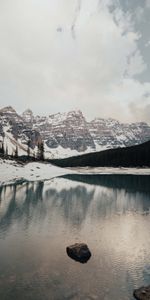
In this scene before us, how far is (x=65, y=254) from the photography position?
26422 mm

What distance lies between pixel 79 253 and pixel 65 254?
56.1 inches

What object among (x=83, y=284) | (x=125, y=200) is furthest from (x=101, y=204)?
(x=83, y=284)

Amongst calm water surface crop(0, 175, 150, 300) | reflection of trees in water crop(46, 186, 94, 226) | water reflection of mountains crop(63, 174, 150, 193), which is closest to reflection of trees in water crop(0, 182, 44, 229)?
calm water surface crop(0, 175, 150, 300)

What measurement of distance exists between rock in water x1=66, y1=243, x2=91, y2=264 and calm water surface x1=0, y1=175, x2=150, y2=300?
536 millimetres

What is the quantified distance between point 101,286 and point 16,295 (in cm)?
578

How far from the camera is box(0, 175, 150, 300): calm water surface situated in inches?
770

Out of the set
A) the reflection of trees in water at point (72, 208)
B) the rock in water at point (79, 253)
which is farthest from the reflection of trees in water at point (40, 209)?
the rock in water at point (79, 253)

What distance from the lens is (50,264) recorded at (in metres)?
24.1

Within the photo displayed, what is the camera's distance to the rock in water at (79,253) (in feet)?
83.7

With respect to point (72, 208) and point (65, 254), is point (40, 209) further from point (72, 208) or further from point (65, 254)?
point (65, 254)

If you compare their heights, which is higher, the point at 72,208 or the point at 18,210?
the point at 18,210

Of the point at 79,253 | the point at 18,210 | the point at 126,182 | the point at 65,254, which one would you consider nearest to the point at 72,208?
the point at 18,210

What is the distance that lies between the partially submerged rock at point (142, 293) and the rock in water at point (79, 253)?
6.84m

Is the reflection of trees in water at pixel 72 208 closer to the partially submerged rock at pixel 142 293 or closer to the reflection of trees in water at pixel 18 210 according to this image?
the reflection of trees in water at pixel 18 210
